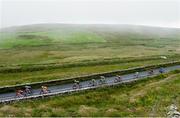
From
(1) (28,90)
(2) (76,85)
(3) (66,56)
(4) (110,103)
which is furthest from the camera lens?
(3) (66,56)

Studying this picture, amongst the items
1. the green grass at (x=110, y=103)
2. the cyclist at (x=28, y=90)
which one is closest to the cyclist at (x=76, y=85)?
the green grass at (x=110, y=103)

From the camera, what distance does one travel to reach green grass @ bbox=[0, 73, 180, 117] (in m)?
45.8

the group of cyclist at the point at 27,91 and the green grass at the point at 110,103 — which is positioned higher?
the group of cyclist at the point at 27,91

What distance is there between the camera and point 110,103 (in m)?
51.2

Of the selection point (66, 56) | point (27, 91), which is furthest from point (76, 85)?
point (66, 56)

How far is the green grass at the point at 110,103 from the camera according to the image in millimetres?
45844

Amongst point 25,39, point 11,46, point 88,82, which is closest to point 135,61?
point 88,82

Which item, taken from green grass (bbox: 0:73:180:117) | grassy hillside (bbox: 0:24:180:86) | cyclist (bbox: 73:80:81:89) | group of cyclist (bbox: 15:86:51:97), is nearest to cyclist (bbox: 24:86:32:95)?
group of cyclist (bbox: 15:86:51:97)

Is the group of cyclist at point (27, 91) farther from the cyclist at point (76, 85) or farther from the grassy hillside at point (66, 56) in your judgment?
the grassy hillside at point (66, 56)

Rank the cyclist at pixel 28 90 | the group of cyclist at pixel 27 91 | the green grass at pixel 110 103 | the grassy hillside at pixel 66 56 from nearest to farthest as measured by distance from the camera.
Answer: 1. the green grass at pixel 110 103
2. the group of cyclist at pixel 27 91
3. the cyclist at pixel 28 90
4. the grassy hillside at pixel 66 56

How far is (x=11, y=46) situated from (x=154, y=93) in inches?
3730

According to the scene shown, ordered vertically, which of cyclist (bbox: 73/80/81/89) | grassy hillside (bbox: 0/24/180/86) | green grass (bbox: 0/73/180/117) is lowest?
grassy hillside (bbox: 0/24/180/86)

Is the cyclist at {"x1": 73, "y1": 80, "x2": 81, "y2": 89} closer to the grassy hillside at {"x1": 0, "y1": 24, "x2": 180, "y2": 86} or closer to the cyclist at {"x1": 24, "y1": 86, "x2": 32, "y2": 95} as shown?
the cyclist at {"x1": 24, "y1": 86, "x2": 32, "y2": 95}

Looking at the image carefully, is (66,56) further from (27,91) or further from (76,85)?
(27,91)
